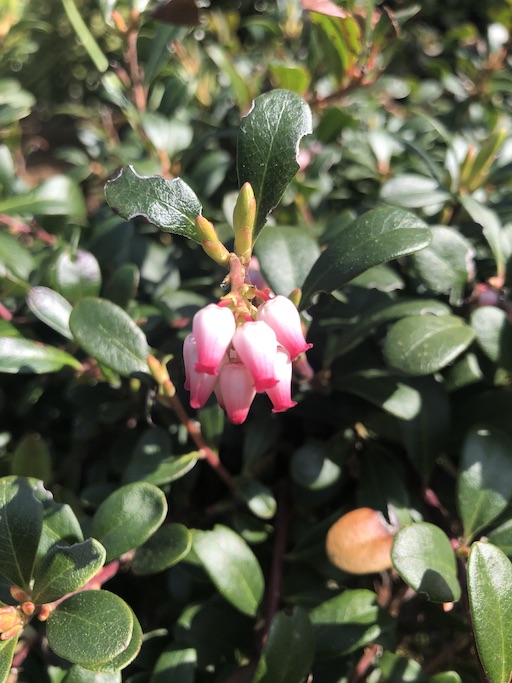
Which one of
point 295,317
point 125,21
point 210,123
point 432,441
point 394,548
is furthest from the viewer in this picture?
point 210,123

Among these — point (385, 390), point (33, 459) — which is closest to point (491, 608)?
point (385, 390)

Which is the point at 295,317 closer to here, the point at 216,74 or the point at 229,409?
the point at 229,409

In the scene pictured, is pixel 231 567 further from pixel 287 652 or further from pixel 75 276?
pixel 75 276

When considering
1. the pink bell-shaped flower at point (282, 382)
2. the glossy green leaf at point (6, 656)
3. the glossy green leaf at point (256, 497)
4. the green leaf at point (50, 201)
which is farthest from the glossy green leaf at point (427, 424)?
the green leaf at point (50, 201)

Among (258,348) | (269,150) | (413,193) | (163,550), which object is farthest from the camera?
(413,193)

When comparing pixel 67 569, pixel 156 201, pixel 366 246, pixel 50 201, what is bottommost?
pixel 67 569

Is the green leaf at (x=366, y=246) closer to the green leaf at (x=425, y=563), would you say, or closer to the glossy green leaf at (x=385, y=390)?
the glossy green leaf at (x=385, y=390)

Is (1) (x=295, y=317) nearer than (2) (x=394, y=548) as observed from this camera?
Yes

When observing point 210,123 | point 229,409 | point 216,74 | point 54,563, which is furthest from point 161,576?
point 216,74
